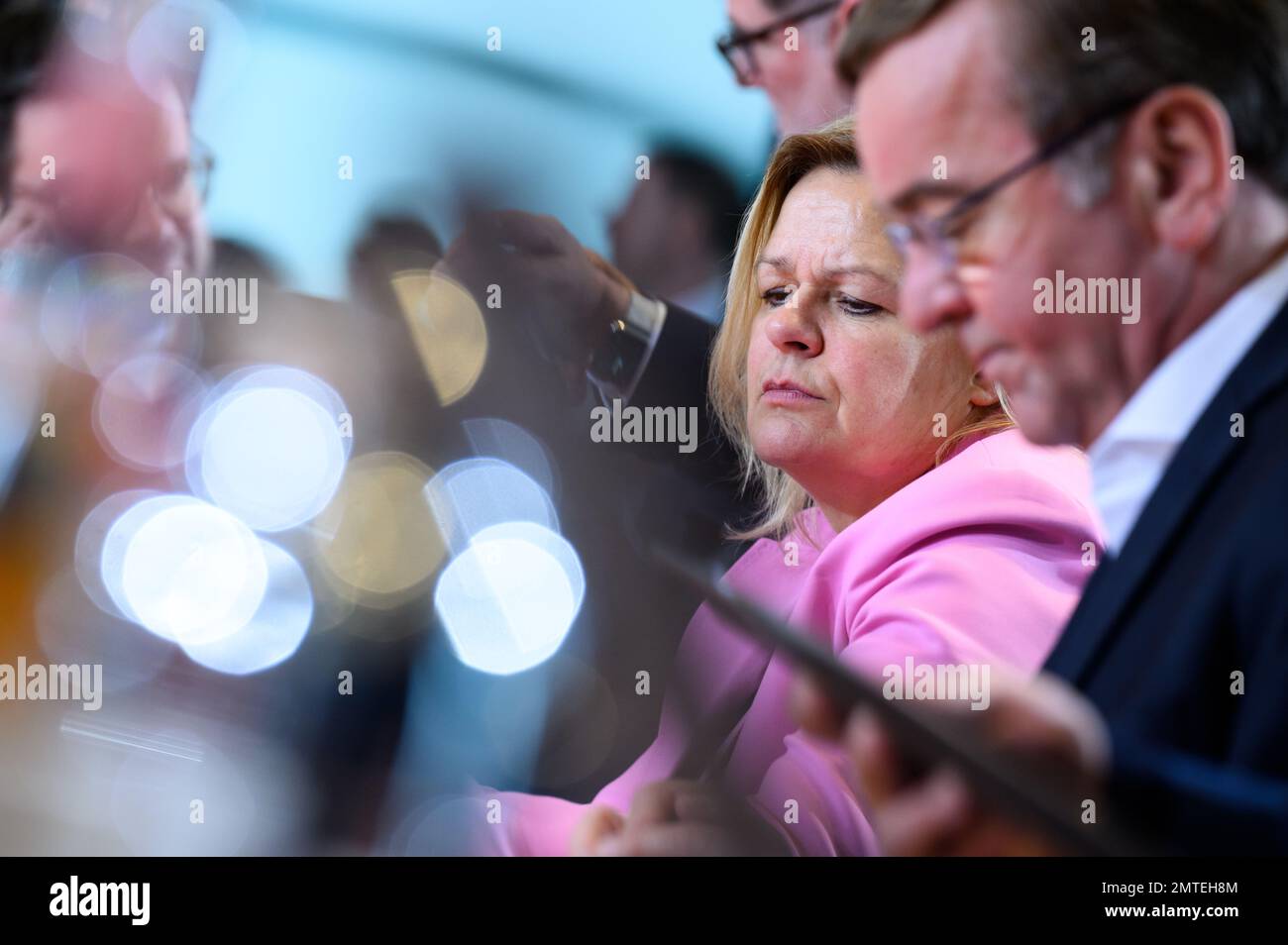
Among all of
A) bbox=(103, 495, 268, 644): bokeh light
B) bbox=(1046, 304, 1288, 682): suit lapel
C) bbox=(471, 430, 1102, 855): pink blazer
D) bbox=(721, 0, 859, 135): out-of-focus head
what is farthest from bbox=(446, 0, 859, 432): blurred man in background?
bbox=(1046, 304, 1288, 682): suit lapel

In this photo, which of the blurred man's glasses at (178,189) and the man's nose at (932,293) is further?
the blurred man's glasses at (178,189)

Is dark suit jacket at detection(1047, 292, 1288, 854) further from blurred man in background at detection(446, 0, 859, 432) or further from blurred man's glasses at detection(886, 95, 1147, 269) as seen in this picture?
blurred man in background at detection(446, 0, 859, 432)

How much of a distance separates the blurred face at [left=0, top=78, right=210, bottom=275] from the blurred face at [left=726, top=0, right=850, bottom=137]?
0.70m

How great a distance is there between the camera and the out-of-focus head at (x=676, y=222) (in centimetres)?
150

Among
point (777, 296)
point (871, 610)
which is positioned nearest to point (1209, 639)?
point (871, 610)

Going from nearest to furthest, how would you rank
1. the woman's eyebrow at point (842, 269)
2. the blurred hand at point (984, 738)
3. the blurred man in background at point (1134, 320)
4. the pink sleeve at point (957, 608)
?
1. the blurred hand at point (984, 738)
2. the blurred man in background at point (1134, 320)
3. the pink sleeve at point (957, 608)
4. the woman's eyebrow at point (842, 269)

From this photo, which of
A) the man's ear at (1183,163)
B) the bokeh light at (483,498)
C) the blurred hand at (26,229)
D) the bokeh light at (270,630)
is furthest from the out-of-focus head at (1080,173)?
the blurred hand at (26,229)

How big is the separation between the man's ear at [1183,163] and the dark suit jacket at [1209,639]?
0.12 m

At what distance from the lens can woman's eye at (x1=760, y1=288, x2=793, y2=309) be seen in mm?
1443

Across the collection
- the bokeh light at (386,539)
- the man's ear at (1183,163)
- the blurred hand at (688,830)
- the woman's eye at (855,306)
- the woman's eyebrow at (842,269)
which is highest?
the man's ear at (1183,163)

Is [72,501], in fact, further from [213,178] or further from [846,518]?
[846,518]

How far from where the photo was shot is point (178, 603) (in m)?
1.48

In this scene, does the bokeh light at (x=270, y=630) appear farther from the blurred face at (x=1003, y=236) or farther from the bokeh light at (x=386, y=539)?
the blurred face at (x=1003, y=236)

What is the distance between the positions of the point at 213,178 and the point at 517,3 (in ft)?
1.40
